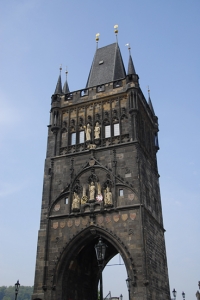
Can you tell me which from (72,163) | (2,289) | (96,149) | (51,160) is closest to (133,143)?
(96,149)

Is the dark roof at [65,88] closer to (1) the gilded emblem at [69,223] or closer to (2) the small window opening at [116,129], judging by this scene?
(2) the small window opening at [116,129]

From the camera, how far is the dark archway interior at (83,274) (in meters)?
19.9

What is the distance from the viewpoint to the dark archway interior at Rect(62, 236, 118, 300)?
19875 millimetres

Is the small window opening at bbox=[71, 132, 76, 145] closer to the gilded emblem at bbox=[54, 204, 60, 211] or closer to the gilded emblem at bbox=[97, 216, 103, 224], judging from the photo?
the gilded emblem at bbox=[54, 204, 60, 211]

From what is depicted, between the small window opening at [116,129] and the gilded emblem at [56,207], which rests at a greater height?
the small window opening at [116,129]

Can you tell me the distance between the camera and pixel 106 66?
28250mm

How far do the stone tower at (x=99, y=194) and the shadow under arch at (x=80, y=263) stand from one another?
0.05 meters

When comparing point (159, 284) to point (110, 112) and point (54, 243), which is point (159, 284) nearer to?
point (54, 243)

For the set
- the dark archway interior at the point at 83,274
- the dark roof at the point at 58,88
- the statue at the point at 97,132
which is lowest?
the dark archway interior at the point at 83,274

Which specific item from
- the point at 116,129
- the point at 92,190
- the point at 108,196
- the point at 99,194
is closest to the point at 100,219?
the point at 108,196

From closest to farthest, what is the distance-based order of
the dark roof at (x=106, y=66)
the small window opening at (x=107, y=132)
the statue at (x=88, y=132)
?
the small window opening at (x=107, y=132) → the statue at (x=88, y=132) → the dark roof at (x=106, y=66)

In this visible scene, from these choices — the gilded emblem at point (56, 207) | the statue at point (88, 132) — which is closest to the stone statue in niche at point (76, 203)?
the gilded emblem at point (56, 207)

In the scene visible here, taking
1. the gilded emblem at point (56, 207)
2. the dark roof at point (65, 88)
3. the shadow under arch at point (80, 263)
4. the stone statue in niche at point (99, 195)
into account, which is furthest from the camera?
the dark roof at point (65, 88)

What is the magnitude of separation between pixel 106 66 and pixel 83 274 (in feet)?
53.5
